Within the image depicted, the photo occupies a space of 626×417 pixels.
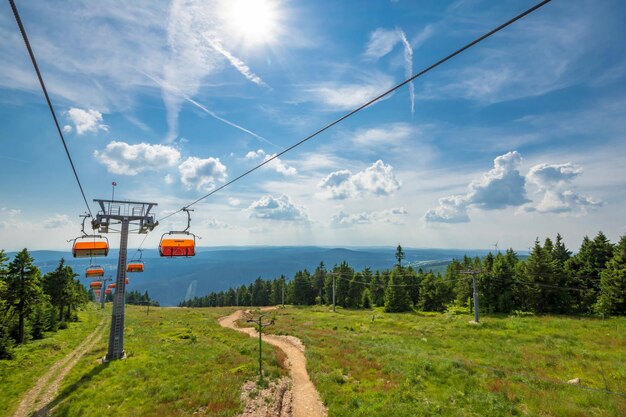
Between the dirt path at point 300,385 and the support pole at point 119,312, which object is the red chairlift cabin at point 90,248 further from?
the dirt path at point 300,385

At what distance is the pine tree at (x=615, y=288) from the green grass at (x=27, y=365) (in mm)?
77491

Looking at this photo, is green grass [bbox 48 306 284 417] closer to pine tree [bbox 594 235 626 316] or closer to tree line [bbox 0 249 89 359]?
tree line [bbox 0 249 89 359]

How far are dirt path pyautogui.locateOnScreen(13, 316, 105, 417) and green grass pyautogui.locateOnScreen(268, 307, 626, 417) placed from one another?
1792 centimetres

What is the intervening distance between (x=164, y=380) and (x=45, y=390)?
804 cm

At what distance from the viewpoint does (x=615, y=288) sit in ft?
165

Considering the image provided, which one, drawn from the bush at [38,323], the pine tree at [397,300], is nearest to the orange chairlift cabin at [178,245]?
the bush at [38,323]

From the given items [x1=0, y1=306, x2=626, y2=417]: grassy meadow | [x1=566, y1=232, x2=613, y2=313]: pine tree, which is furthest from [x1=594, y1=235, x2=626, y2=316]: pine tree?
[x1=0, y1=306, x2=626, y2=417]: grassy meadow

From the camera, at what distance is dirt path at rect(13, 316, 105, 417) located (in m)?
17.8

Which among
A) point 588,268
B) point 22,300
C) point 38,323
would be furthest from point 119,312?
point 588,268

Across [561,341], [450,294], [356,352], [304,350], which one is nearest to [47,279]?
[304,350]

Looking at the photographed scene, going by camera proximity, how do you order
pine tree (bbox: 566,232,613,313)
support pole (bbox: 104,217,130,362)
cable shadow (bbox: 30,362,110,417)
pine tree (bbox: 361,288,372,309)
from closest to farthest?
cable shadow (bbox: 30,362,110,417), support pole (bbox: 104,217,130,362), pine tree (bbox: 566,232,613,313), pine tree (bbox: 361,288,372,309)

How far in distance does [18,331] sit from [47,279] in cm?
2291

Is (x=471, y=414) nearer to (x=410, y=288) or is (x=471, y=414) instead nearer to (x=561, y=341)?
(x=561, y=341)

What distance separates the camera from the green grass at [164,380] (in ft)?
57.3
